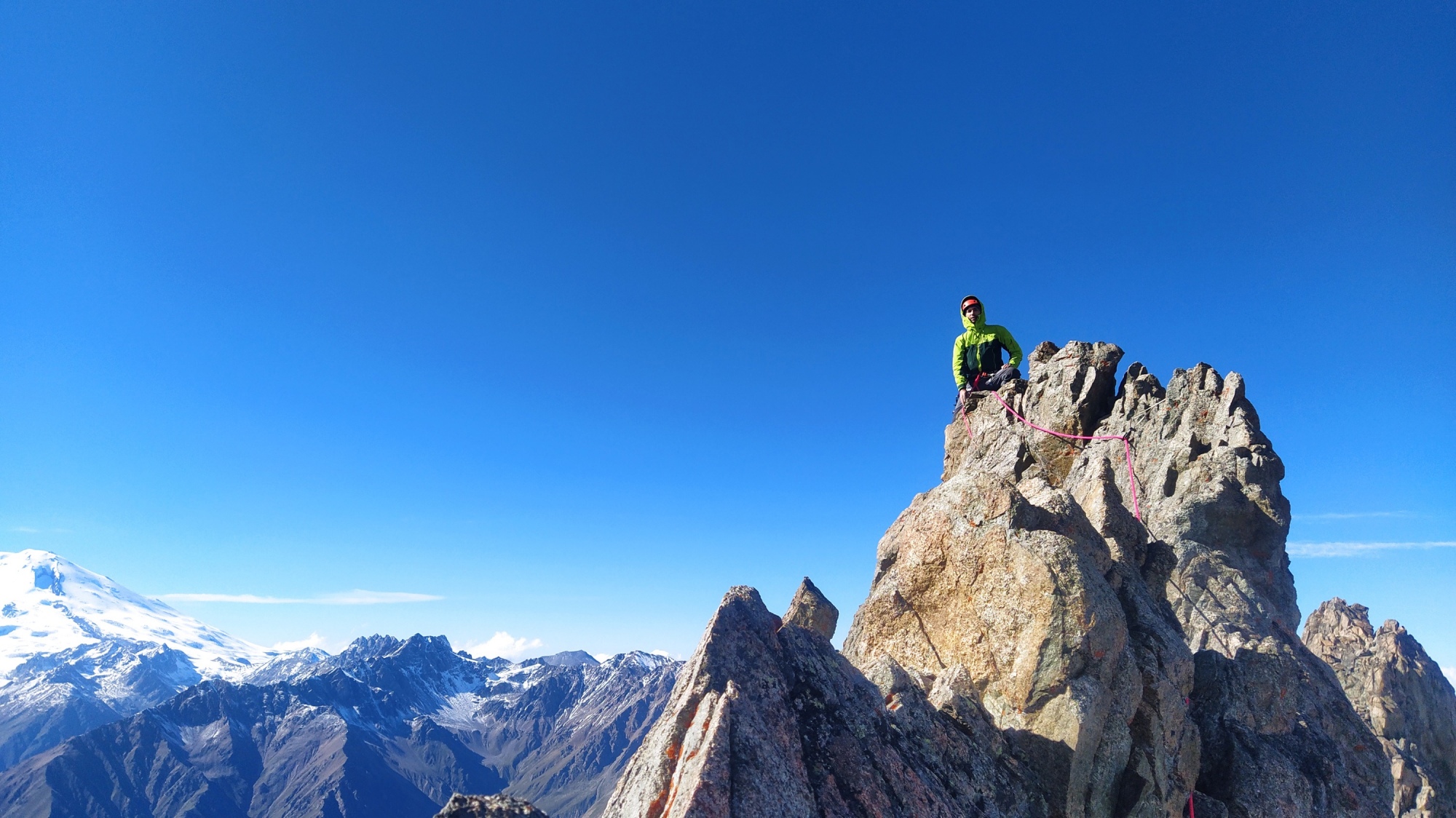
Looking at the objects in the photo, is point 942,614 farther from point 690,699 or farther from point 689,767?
point 689,767

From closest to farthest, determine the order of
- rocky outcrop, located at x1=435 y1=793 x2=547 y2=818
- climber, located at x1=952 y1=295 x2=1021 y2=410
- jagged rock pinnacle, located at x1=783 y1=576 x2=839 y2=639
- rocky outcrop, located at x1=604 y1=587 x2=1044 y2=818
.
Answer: rocky outcrop, located at x1=435 y1=793 x2=547 y2=818 < rocky outcrop, located at x1=604 y1=587 x2=1044 y2=818 < jagged rock pinnacle, located at x1=783 y1=576 x2=839 y2=639 < climber, located at x1=952 y1=295 x2=1021 y2=410

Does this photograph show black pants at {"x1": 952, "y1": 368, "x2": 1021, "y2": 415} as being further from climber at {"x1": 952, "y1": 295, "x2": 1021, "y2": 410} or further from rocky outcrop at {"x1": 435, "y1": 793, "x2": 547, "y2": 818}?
rocky outcrop at {"x1": 435, "y1": 793, "x2": 547, "y2": 818}

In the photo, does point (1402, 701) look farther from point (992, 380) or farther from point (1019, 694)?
point (1019, 694)

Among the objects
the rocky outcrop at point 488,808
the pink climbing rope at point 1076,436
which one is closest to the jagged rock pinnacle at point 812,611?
the pink climbing rope at point 1076,436

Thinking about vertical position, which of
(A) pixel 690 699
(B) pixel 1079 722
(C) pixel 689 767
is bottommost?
(C) pixel 689 767

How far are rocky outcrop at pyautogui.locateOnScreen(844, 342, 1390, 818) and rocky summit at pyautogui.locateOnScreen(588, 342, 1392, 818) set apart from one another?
61 mm

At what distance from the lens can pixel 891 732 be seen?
14219mm

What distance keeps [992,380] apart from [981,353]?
5.55ft

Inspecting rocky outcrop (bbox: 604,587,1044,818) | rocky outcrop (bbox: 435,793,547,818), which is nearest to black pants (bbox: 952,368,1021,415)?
rocky outcrop (bbox: 604,587,1044,818)

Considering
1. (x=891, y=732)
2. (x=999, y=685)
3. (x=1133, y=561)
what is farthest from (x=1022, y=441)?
(x=891, y=732)

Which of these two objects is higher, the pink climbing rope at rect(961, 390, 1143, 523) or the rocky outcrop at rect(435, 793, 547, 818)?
the pink climbing rope at rect(961, 390, 1143, 523)

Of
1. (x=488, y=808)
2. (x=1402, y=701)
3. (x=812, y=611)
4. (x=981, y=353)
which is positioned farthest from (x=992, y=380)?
(x=1402, y=701)

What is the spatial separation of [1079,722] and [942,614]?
4801 mm

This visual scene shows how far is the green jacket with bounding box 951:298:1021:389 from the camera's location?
33906 millimetres
